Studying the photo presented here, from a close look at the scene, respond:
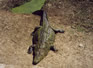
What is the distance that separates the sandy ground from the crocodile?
0.51 feet

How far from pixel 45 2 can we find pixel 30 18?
142 cm

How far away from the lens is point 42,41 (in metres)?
6.44

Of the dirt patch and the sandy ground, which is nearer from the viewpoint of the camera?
the sandy ground

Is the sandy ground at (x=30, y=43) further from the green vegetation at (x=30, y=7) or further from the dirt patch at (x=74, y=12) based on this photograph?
the green vegetation at (x=30, y=7)

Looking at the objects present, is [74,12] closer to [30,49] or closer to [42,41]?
[42,41]

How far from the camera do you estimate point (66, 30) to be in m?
7.27

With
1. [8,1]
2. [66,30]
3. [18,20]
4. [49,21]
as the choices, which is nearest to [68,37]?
[66,30]

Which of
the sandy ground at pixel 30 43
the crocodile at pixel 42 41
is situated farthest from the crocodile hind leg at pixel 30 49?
the sandy ground at pixel 30 43

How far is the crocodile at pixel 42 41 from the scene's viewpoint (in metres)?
6.06

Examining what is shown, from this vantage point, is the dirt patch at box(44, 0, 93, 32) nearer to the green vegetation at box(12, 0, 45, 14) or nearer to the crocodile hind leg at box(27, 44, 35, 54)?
the green vegetation at box(12, 0, 45, 14)

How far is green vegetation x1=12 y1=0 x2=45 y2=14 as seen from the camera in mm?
8562

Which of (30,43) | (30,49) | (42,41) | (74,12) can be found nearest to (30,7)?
(74,12)

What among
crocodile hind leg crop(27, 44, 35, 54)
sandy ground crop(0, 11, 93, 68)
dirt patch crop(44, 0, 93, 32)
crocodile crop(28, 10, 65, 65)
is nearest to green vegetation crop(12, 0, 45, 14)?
dirt patch crop(44, 0, 93, 32)

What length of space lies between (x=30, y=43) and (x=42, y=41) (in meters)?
0.58
